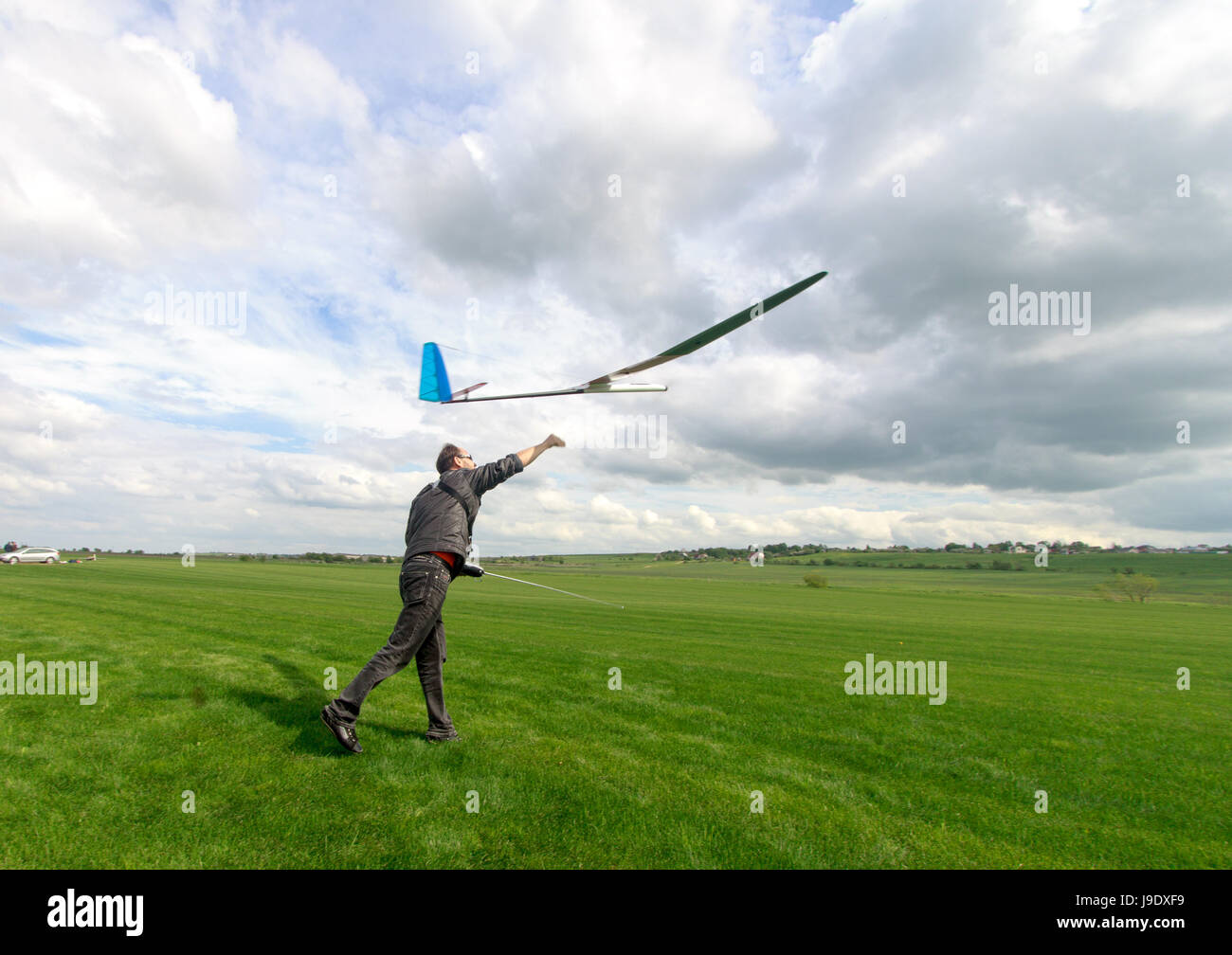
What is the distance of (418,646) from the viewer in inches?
231

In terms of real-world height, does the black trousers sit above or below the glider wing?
below

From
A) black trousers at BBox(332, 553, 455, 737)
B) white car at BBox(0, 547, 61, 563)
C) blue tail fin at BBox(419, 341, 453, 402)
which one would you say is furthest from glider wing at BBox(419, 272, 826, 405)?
white car at BBox(0, 547, 61, 563)

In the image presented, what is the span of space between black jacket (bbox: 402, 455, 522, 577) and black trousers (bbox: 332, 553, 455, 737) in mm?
182

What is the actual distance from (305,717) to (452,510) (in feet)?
9.75

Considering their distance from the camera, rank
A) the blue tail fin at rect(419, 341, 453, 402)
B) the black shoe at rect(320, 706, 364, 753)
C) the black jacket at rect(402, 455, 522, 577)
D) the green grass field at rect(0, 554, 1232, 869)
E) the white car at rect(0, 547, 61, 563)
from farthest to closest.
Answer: the white car at rect(0, 547, 61, 563) → the blue tail fin at rect(419, 341, 453, 402) → the black jacket at rect(402, 455, 522, 577) → the black shoe at rect(320, 706, 364, 753) → the green grass field at rect(0, 554, 1232, 869)

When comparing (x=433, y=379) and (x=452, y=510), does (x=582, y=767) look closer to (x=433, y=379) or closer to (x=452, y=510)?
(x=452, y=510)

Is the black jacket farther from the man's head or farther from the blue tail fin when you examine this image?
the blue tail fin

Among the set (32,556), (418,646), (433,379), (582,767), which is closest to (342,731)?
(418,646)

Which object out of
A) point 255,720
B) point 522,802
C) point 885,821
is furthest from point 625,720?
point 255,720

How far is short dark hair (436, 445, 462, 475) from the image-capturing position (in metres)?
6.54

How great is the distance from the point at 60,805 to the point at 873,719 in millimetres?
8860

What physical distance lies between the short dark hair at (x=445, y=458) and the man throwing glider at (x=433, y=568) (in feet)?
0.47
